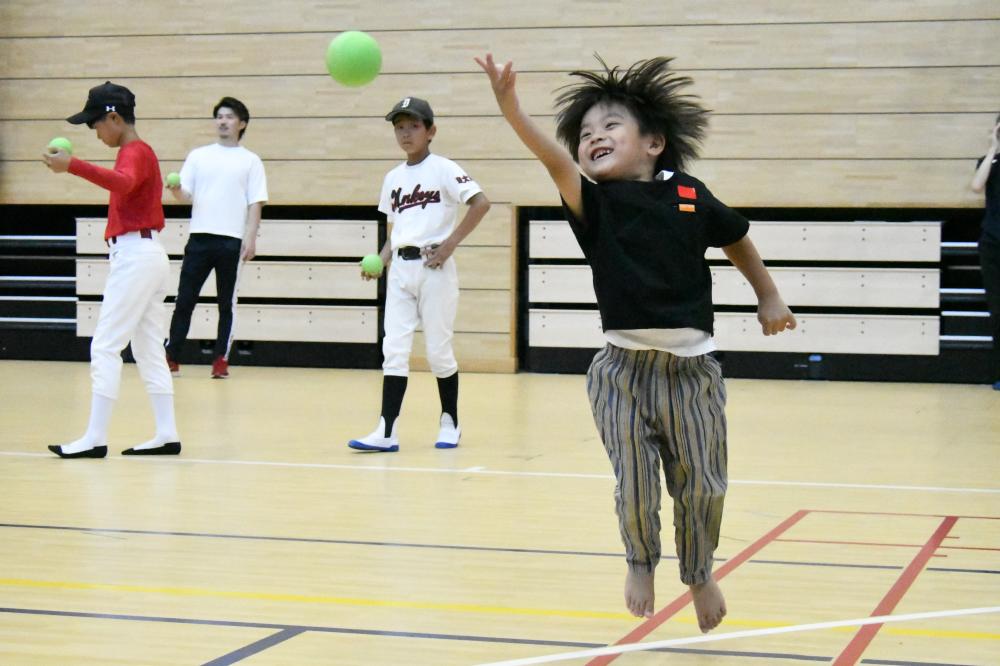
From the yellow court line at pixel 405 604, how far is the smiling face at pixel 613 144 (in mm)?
1073

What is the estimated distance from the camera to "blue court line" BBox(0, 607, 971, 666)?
2904mm

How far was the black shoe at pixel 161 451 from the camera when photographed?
6.20 m

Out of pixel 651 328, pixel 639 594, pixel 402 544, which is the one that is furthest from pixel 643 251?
pixel 402 544

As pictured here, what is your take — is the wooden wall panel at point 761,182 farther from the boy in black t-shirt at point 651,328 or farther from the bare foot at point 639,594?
the bare foot at point 639,594

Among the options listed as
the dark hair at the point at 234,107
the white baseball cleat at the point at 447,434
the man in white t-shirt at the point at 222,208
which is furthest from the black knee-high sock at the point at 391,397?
the dark hair at the point at 234,107

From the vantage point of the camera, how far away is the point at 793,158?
35.7 feet

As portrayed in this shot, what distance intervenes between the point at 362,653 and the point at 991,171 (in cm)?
849

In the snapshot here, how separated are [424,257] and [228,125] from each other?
4.20 metres

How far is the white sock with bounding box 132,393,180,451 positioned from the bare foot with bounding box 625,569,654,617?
360cm

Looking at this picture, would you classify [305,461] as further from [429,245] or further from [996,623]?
[996,623]

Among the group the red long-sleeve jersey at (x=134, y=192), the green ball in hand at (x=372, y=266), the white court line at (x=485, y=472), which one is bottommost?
the white court line at (x=485, y=472)

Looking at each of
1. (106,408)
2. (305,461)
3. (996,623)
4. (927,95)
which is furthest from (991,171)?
(996,623)

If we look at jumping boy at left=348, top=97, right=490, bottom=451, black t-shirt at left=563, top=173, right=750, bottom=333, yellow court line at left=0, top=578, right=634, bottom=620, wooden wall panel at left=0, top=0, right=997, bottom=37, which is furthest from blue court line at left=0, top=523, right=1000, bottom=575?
wooden wall panel at left=0, top=0, right=997, bottom=37

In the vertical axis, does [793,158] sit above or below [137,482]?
above
